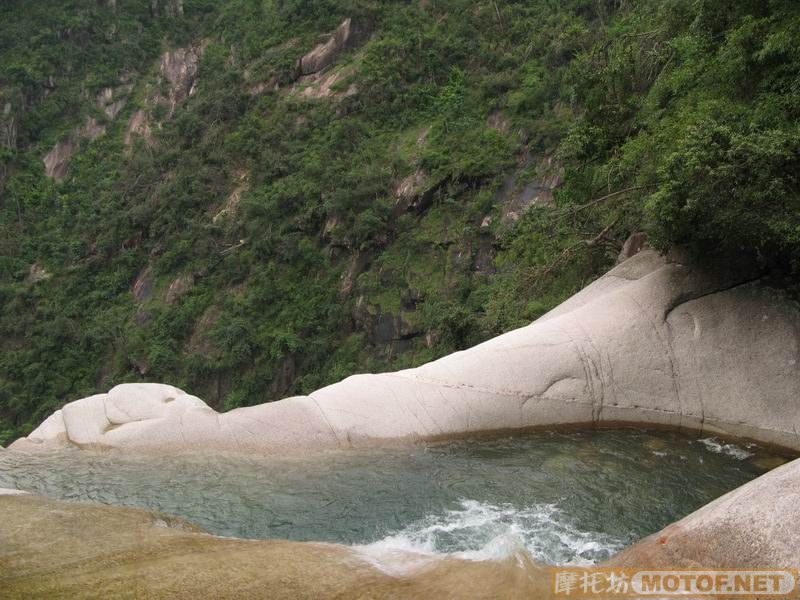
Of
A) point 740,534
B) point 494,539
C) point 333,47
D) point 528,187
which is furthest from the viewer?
point 333,47

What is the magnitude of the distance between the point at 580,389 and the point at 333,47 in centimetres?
4454

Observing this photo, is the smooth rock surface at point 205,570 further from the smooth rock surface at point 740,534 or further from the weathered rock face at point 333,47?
the weathered rock face at point 333,47

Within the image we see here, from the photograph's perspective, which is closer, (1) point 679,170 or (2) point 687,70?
(1) point 679,170

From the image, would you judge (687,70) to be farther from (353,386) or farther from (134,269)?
(134,269)

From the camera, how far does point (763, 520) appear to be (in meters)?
6.20

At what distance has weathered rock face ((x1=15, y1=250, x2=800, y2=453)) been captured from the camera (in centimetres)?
1054

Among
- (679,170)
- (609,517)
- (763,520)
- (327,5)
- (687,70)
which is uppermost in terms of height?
(327,5)

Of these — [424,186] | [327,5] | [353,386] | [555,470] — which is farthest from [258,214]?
[555,470]

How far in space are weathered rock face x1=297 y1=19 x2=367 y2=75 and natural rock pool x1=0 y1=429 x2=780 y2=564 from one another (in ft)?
143

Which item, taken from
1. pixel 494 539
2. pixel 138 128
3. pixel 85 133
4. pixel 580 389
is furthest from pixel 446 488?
pixel 85 133

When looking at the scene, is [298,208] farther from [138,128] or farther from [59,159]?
[59,159]

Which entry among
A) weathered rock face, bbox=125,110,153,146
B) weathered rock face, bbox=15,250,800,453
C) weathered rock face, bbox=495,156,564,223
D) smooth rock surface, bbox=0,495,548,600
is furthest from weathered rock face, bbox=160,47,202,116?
smooth rock surface, bbox=0,495,548,600

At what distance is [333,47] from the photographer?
166 feet

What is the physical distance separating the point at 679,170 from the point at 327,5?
47.8 metres
